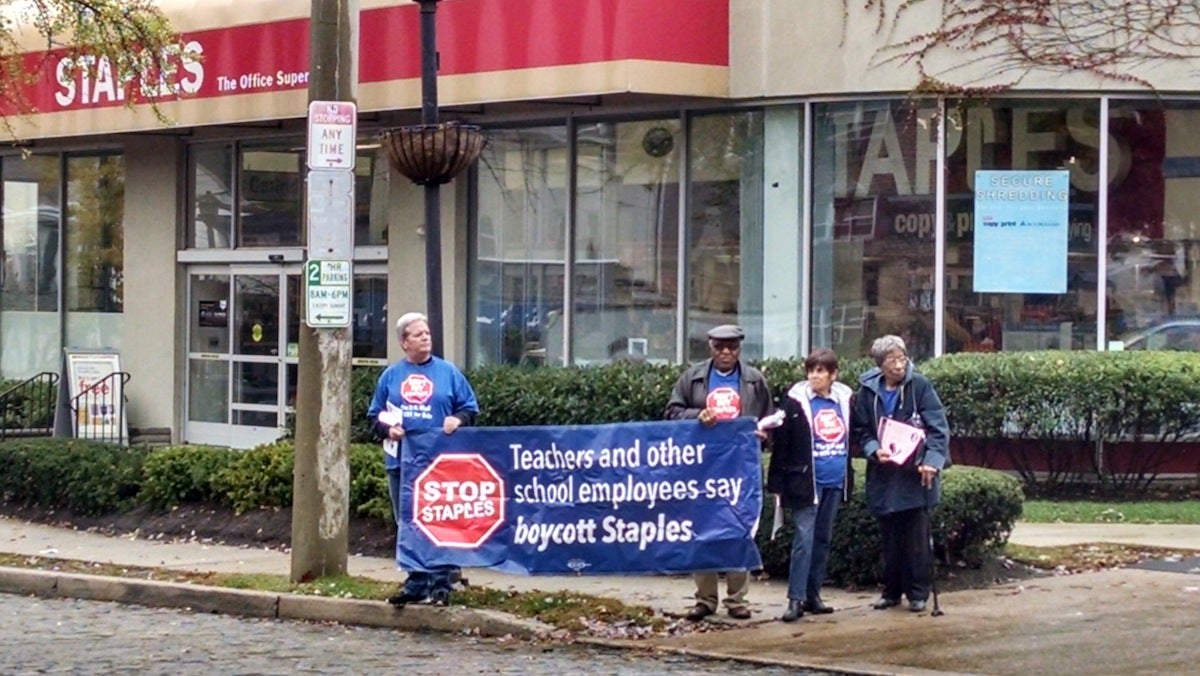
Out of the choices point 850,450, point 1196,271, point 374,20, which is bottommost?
point 850,450

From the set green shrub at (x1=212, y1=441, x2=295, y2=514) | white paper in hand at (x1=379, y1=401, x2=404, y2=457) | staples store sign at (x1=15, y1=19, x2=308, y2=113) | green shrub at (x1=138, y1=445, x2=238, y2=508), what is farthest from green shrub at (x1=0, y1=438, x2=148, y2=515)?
white paper in hand at (x1=379, y1=401, x2=404, y2=457)

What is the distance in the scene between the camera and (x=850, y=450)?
11266mm

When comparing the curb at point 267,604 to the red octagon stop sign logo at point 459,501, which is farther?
the red octagon stop sign logo at point 459,501

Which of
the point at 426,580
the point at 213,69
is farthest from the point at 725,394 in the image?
the point at 213,69

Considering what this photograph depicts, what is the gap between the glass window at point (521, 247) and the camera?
19.6 metres

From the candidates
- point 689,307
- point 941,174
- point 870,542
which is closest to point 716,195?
point 689,307

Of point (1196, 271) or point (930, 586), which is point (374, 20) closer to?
point (1196, 271)

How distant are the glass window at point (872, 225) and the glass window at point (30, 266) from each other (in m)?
12.0

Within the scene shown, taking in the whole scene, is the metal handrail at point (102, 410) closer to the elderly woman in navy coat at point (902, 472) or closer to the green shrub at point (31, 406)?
the green shrub at point (31, 406)

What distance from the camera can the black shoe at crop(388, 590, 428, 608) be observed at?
11.4m

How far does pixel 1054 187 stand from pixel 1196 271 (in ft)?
5.33

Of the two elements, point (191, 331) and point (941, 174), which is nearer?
point (941, 174)

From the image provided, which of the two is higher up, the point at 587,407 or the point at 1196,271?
the point at 1196,271

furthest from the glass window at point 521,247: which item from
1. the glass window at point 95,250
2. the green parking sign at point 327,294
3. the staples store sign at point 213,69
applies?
the green parking sign at point 327,294
